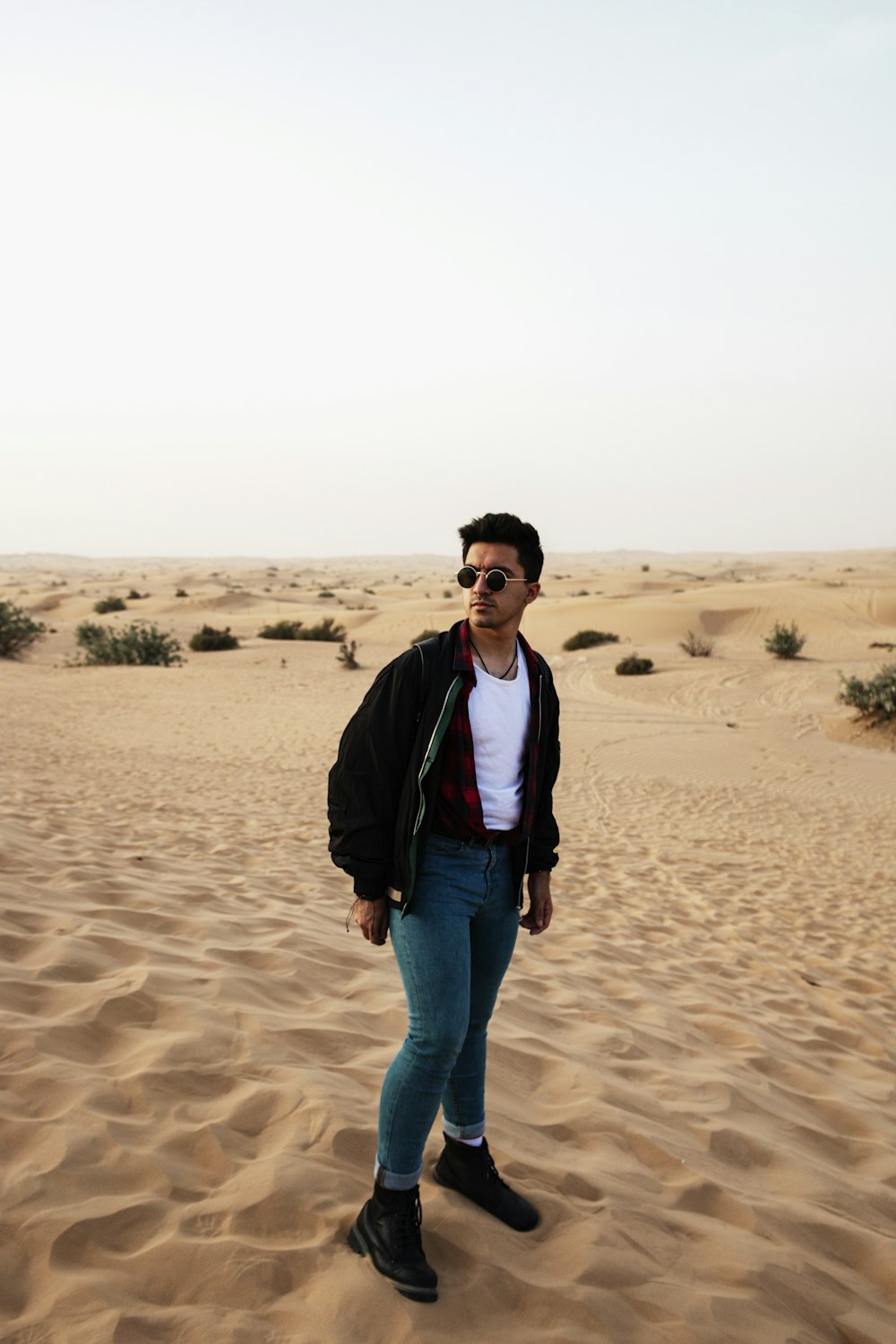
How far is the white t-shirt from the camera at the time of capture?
2.66 m

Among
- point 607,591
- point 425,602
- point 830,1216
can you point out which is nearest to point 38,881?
point 830,1216

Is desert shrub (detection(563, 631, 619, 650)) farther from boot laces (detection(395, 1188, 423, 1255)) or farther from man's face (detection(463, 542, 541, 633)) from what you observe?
boot laces (detection(395, 1188, 423, 1255))

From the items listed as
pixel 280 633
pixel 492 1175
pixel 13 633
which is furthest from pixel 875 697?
pixel 13 633

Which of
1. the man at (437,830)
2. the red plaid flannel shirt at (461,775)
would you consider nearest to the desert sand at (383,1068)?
the man at (437,830)

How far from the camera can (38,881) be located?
222 inches

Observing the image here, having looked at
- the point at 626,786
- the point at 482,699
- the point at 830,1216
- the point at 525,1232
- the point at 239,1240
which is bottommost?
the point at 626,786

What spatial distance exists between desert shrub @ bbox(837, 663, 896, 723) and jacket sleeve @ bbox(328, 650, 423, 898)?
53.1ft

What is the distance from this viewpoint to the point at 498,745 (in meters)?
2.70

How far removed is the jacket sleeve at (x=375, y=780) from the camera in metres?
2.54

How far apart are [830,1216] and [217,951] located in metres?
2.93

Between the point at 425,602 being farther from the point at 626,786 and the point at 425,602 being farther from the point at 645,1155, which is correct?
the point at 645,1155

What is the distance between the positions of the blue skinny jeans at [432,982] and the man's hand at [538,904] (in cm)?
32

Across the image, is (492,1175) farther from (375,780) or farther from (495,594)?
(495,594)

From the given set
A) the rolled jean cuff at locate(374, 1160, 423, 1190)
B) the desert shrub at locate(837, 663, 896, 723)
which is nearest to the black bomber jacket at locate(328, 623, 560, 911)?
the rolled jean cuff at locate(374, 1160, 423, 1190)
